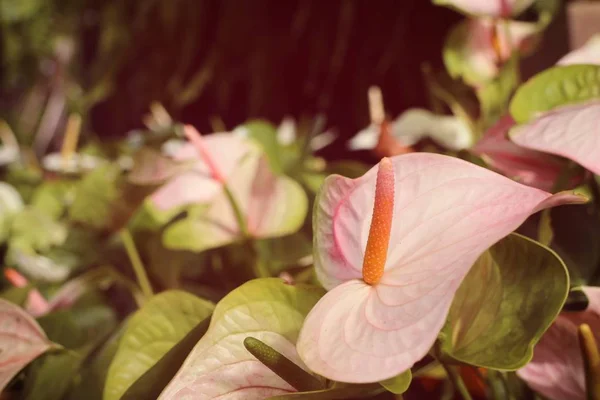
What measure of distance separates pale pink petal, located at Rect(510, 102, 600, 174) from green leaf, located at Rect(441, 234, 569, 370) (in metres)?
0.05

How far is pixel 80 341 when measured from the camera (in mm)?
395

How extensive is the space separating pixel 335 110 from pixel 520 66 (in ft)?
1.22

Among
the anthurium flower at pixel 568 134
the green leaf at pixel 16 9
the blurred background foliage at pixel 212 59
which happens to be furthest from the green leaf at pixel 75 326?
the green leaf at pixel 16 9

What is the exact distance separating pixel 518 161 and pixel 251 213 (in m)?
0.20

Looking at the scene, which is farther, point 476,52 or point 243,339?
point 476,52

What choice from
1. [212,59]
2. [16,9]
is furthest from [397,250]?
[16,9]

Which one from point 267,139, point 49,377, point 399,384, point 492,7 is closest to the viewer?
point 399,384

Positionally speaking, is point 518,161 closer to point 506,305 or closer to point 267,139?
point 506,305

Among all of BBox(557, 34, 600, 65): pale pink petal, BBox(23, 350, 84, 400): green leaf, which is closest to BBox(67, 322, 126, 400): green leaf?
BBox(23, 350, 84, 400): green leaf

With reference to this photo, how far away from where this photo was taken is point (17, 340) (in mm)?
290

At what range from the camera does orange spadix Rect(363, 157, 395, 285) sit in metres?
0.22

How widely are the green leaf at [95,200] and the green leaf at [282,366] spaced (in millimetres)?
324

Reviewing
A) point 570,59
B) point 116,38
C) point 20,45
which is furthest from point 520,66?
point 20,45

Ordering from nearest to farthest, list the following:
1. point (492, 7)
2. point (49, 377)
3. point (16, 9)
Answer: point (49, 377), point (492, 7), point (16, 9)
